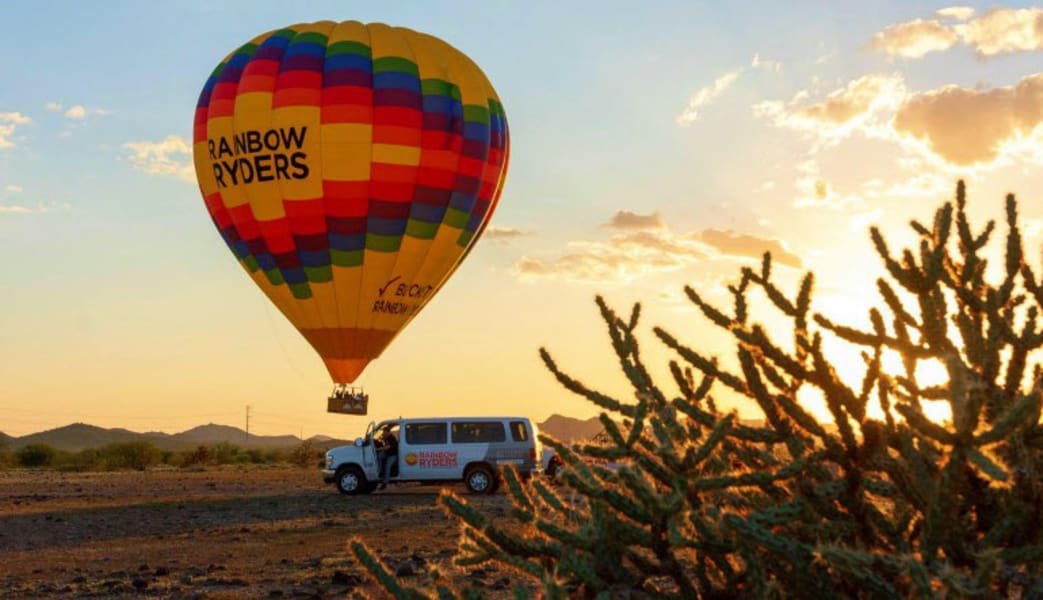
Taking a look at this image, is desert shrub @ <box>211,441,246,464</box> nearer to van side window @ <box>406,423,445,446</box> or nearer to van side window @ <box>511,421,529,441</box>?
van side window @ <box>406,423,445,446</box>

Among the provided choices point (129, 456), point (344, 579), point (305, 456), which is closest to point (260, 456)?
point (305, 456)

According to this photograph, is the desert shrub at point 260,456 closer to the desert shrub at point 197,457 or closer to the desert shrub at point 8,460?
the desert shrub at point 197,457

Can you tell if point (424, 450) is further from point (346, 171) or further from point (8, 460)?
point (8, 460)

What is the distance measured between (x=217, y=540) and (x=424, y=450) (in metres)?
10.4

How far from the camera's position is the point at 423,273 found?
101 ft

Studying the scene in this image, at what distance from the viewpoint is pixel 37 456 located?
5684cm

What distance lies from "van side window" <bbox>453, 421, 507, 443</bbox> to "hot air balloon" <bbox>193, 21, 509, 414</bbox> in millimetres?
3315

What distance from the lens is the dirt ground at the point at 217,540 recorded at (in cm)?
1445

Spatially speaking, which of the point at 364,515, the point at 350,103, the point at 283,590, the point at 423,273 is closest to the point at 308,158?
the point at 350,103

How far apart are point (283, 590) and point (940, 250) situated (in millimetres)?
11848

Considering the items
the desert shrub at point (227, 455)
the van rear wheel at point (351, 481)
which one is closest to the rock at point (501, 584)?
the van rear wheel at point (351, 481)

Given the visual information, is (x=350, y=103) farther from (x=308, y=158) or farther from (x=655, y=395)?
(x=655, y=395)

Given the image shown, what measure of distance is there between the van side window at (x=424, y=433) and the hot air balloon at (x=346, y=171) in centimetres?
249

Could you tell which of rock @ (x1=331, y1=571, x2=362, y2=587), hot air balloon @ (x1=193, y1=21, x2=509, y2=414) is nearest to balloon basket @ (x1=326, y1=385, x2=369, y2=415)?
hot air balloon @ (x1=193, y1=21, x2=509, y2=414)
